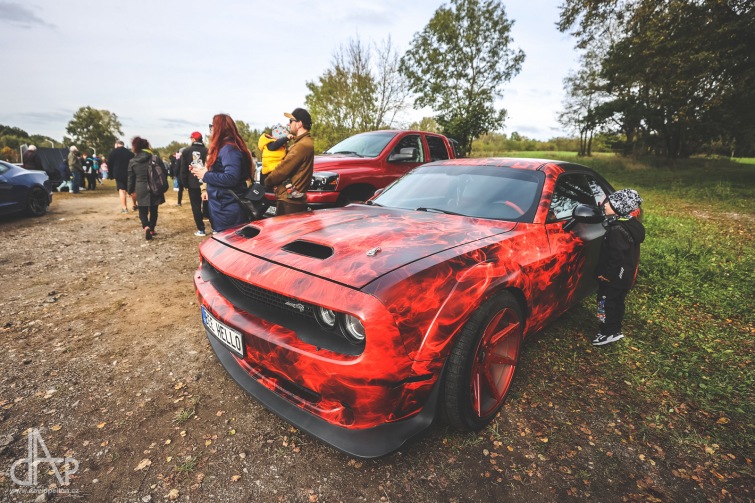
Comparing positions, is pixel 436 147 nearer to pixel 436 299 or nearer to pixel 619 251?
pixel 619 251

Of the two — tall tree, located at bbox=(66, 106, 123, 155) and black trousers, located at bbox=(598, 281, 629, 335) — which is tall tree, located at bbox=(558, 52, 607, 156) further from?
tall tree, located at bbox=(66, 106, 123, 155)

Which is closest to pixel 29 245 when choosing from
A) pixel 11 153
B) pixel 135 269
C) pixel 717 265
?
pixel 135 269

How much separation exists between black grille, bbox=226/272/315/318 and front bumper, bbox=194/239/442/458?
31 millimetres

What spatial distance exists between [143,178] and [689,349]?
7.32 m

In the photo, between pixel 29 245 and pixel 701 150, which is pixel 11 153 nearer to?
pixel 29 245

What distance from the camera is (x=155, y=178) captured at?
220 inches

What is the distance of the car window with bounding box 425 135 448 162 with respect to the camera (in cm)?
620

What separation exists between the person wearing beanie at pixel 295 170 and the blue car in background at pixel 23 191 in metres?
7.13

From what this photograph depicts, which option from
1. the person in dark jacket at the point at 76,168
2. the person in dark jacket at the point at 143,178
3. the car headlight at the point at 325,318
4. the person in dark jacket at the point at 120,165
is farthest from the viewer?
the person in dark jacket at the point at 76,168

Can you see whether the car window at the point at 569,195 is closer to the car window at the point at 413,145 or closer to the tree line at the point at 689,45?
the car window at the point at 413,145

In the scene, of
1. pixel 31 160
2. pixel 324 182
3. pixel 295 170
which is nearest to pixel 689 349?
pixel 295 170

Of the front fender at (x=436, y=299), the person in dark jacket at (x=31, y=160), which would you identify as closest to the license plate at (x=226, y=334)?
the front fender at (x=436, y=299)

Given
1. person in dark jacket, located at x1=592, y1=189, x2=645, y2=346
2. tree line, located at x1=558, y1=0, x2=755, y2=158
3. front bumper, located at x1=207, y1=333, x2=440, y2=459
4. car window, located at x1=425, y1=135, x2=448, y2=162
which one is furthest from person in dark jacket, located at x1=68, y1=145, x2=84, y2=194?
tree line, located at x1=558, y1=0, x2=755, y2=158

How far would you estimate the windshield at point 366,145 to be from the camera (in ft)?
18.0
